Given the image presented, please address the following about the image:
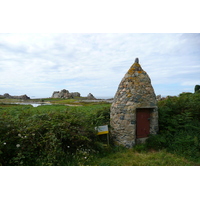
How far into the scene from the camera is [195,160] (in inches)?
214

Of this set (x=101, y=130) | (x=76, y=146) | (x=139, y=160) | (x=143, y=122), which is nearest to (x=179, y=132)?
(x=143, y=122)

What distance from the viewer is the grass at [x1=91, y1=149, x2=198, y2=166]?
4922 mm

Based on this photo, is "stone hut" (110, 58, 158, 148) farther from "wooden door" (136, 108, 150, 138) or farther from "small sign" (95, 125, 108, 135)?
"small sign" (95, 125, 108, 135)

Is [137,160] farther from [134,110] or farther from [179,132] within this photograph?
[179,132]

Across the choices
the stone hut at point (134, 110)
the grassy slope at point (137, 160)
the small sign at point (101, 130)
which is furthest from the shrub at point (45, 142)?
the stone hut at point (134, 110)

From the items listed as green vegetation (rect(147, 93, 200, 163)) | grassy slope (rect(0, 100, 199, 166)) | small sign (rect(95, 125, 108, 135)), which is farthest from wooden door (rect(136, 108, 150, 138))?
small sign (rect(95, 125, 108, 135))

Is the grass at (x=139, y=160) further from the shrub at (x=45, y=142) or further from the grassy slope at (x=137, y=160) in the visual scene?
the shrub at (x=45, y=142)

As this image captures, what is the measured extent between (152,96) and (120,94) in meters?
1.50

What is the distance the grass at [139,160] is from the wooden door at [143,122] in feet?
3.67

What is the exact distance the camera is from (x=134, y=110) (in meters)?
6.46

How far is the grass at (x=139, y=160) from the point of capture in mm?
4922

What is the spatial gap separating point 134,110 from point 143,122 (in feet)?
2.79

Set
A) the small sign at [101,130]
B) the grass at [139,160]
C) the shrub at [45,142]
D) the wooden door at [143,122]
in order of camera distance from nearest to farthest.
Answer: the shrub at [45,142] → the grass at [139,160] → the small sign at [101,130] → the wooden door at [143,122]

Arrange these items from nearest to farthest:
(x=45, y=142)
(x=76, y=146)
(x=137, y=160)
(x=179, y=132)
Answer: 1. (x=45, y=142)
2. (x=137, y=160)
3. (x=76, y=146)
4. (x=179, y=132)
